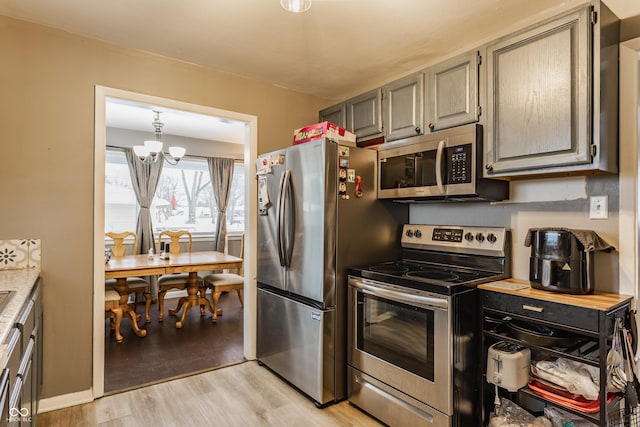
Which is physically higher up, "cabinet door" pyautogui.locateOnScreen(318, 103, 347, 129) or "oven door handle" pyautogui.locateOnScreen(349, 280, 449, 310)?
"cabinet door" pyautogui.locateOnScreen(318, 103, 347, 129)

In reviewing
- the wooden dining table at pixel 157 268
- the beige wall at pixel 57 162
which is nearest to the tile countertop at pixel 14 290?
the beige wall at pixel 57 162

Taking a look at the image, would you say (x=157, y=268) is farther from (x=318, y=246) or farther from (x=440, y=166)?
(x=440, y=166)

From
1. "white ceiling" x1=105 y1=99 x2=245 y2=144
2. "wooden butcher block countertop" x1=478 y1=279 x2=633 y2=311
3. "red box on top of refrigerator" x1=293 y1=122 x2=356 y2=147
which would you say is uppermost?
"white ceiling" x1=105 y1=99 x2=245 y2=144

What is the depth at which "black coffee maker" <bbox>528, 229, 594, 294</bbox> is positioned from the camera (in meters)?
1.75

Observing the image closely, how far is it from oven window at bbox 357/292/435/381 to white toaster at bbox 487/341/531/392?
0.29 meters

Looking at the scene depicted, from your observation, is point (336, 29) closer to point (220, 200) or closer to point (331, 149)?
point (331, 149)

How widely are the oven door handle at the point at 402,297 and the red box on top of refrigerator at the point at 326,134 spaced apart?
99 cm

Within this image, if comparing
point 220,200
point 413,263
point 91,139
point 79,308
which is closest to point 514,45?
point 413,263

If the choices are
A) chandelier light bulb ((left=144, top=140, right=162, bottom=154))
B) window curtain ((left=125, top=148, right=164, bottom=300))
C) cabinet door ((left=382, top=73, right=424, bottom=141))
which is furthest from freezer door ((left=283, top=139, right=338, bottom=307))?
window curtain ((left=125, top=148, right=164, bottom=300))

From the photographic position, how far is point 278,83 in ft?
10.6

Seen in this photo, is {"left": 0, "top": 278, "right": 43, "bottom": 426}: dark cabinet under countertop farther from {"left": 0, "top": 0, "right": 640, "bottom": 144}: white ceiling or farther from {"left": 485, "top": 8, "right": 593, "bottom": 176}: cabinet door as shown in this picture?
{"left": 485, "top": 8, "right": 593, "bottom": 176}: cabinet door

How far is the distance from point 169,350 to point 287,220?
1793 millimetres

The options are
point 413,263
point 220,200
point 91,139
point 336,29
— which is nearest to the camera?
point 336,29

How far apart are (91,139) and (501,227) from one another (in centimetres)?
276
